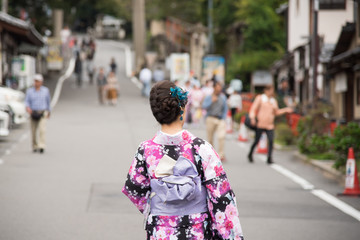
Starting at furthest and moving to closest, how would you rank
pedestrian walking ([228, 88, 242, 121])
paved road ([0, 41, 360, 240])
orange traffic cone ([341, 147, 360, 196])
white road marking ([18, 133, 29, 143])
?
pedestrian walking ([228, 88, 242, 121]), white road marking ([18, 133, 29, 143]), orange traffic cone ([341, 147, 360, 196]), paved road ([0, 41, 360, 240])

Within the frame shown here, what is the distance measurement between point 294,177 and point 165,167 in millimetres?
10391

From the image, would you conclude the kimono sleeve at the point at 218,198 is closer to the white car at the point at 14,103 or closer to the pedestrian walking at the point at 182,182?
the pedestrian walking at the point at 182,182

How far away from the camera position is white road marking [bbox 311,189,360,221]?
413 inches

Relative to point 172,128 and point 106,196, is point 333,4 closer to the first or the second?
point 106,196

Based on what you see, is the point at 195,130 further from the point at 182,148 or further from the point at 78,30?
the point at 78,30

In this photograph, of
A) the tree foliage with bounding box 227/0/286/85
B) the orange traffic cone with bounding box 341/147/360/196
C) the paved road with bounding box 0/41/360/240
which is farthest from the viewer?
the tree foliage with bounding box 227/0/286/85

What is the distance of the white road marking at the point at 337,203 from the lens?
34.4 ft

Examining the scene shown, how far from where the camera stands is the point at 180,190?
14.9 feet

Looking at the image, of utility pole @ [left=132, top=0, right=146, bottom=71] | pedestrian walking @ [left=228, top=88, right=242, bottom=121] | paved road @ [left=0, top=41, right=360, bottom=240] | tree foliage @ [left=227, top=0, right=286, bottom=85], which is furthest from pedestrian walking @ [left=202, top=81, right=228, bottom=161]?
utility pole @ [left=132, top=0, right=146, bottom=71]

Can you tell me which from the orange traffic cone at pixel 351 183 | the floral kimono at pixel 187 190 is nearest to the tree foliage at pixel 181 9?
the orange traffic cone at pixel 351 183

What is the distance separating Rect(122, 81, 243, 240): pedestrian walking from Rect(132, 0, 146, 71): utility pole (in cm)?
4783

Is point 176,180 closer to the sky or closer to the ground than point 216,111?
closer to the sky

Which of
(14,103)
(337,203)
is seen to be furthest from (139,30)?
(337,203)

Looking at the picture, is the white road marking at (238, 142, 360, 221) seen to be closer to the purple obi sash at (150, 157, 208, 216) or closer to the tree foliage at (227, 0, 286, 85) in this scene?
the purple obi sash at (150, 157, 208, 216)
